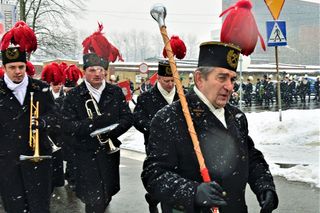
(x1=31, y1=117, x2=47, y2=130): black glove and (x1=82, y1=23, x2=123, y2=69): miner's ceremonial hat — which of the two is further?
(x1=82, y1=23, x2=123, y2=69): miner's ceremonial hat

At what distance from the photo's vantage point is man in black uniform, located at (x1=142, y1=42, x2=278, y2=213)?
2.61m

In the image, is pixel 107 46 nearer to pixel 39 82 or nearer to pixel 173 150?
pixel 39 82

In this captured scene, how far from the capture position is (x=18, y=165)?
180 inches

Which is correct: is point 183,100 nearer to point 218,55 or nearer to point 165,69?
point 218,55

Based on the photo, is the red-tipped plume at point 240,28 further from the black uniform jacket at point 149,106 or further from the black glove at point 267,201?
the black uniform jacket at point 149,106

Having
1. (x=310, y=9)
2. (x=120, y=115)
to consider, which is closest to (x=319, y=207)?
(x=120, y=115)

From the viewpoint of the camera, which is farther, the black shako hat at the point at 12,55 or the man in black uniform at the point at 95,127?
the man in black uniform at the point at 95,127

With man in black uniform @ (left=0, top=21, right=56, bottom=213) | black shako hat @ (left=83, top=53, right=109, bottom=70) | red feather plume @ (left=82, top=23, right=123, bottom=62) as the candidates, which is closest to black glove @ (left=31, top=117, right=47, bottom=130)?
man in black uniform @ (left=0, top=21, right=56, bottom=213)

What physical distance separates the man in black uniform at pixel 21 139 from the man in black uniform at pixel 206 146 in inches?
85.9

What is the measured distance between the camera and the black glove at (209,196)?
2.38 metres

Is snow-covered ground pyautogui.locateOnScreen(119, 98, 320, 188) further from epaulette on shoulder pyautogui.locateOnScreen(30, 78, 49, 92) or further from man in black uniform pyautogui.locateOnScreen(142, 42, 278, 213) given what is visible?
man in black uniform pyautogui.locateOnScreen(142, 42, 278, 213)

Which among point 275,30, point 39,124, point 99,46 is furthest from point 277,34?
point 39,124

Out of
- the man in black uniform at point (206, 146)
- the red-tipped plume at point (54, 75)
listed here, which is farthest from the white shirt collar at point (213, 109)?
the red-tipped plume at point (54, 75)

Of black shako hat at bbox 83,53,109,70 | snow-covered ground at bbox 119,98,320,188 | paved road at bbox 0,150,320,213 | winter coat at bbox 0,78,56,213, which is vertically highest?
black shako hat at bbox 83,53,109,70
